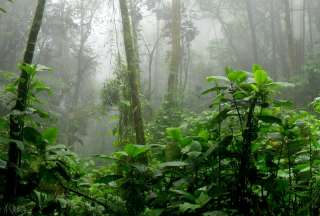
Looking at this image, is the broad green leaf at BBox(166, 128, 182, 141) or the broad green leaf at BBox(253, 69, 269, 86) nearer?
the broad green leaf at BBox(253, 69, 269, 86)

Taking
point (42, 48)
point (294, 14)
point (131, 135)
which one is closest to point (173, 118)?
point (131, 135)

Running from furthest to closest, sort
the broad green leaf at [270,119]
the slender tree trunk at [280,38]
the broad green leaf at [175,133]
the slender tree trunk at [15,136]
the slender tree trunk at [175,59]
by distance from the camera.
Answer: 1. the slender tree trunk at [280,38]
2. the slender tree trunk at [175,59]
3. the broad green leaf at [175,133]
4. the slender tree trunk at [15,136]
5. the broad green leaf at [270,119]

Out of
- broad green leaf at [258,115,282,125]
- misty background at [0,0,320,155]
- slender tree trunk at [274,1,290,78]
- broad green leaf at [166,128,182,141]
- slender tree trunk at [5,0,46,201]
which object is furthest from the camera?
slender tree trunk at [274,1,290,78]

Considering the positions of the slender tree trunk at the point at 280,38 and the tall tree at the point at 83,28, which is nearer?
the slender tree trunk at the point at 280,38

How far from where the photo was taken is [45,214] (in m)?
2.65

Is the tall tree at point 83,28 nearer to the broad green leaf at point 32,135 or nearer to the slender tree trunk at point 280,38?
the slender tree trunk at point 280,38

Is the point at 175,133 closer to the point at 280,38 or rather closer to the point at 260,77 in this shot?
the point at 260,77

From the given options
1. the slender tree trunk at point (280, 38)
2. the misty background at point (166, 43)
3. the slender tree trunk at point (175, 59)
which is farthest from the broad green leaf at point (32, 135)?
the slender tree trunk at point (280, 38)

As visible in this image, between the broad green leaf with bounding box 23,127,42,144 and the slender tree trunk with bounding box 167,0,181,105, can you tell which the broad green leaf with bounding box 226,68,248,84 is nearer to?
the broad green leaf with bounding box 23,127,42,144

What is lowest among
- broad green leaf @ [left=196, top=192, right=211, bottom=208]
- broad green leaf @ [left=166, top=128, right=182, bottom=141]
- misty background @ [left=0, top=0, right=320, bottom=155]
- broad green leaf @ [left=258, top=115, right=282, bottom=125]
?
broad green leaf @ [left=196, top=192, right=211, bottom=208]

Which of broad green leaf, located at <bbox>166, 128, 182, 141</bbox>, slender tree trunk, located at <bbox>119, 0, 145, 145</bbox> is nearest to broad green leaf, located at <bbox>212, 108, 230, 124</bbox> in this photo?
broad green leaf, located at <bbox>166, 128, 182, 141</bbox>

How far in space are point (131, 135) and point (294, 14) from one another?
67.5 feet

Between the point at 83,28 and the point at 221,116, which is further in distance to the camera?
the point at 83,28

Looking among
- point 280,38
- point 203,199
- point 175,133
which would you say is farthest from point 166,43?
point 203,199
